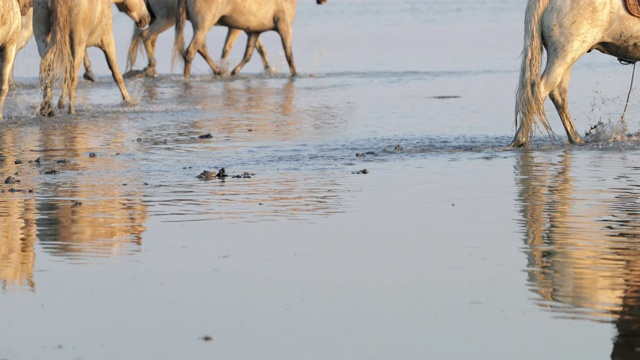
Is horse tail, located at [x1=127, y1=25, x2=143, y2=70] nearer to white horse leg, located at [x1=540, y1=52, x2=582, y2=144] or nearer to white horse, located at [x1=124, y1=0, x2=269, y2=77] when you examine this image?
white horse, located at [x1=124, y1=0, x2=269, y2=77]

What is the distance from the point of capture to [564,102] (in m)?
12.6

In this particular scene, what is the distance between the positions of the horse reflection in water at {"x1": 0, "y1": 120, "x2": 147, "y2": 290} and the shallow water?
24 millimetres

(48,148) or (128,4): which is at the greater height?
(128,4)

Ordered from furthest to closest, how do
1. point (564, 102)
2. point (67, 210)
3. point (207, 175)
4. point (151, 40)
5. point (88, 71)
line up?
point (151, 40) < point (88, 71) < point (564, 102) < point (207, 175) < point (67, 210)

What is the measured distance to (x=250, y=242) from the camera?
25.7 ft

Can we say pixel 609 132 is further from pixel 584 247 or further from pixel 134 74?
pixel 134 74

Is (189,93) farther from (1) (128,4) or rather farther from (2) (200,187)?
(2) (200,187)

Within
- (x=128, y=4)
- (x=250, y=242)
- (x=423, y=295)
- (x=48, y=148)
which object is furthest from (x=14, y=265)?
(x=128, y=4)

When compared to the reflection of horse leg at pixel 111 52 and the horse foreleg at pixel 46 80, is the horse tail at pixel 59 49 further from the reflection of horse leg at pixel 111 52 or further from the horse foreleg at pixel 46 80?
the reflection of horse leg at pixel 111 52

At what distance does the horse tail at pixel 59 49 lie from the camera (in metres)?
15.3

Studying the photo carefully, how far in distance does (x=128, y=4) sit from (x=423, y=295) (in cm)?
1283

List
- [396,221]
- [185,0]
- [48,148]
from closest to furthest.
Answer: [396,221] → [48,148] → [185,0]

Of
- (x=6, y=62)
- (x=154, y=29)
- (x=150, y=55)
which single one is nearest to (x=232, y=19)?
(x=154, y=29)

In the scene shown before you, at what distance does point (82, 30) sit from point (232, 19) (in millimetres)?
8535
